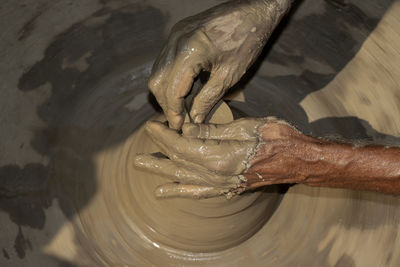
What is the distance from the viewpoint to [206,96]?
4.74 feet

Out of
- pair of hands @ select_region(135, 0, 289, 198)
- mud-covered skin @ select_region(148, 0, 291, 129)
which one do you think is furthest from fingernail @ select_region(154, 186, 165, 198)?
mud-covered skin @ select_region(148, 0, 291, 129)

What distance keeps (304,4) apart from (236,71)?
2.74 feet

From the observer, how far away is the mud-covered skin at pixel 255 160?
139cm

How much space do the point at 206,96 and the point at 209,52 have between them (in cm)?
15

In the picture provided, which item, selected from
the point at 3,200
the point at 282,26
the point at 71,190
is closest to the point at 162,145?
the point at 71,190

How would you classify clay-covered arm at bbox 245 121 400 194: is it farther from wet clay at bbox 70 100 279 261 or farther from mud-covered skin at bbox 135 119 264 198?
wet clay at bbox 70 100 279 261

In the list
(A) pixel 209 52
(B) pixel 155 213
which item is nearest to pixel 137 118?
(B) pixel 155 213

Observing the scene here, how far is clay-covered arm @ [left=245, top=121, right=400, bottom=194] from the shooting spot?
1454mm

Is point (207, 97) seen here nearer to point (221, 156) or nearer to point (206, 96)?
point (206, 96)

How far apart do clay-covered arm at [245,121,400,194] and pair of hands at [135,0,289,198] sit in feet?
0.27

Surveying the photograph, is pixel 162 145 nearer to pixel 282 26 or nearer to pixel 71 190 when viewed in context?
pixel 71 190

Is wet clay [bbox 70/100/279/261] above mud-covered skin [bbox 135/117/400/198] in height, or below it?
below

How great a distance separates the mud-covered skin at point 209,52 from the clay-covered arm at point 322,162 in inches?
9.3

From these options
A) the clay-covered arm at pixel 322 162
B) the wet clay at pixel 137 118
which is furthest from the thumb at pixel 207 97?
the wet clay at pixel 137 118
